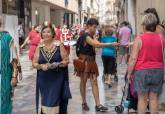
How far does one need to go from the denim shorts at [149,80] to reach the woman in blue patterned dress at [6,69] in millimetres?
1736

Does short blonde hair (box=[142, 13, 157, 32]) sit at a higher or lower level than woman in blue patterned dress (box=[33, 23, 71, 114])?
higher

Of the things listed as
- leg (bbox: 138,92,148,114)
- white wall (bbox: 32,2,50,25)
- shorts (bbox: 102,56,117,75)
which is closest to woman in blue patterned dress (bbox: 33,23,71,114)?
leg (bbox: 138,92,148,114)

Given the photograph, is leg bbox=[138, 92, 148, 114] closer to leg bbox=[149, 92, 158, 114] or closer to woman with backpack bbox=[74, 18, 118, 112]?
leg bbox=[149, 92, 158, 114]

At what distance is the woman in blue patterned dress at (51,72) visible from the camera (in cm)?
741

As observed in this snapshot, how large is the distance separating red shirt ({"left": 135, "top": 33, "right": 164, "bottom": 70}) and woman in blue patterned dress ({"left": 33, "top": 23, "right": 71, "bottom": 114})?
3.51 feet

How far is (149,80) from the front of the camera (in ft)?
23.7

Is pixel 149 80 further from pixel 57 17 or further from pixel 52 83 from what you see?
pixel 57 17

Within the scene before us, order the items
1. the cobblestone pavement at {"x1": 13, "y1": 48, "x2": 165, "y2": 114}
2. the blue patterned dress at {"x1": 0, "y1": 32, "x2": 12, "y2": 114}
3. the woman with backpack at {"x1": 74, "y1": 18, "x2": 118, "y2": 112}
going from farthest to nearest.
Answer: the cobblestone pavement at {"x1": 13, "y1": 48, "x2": 165, "y2": 114}
the woman with backpack at {"x1": 74, "y1": 18, "x2": 118, "y2": 112}
the blue patterned dress at {"x1": 0, "y1": 32, "x2": 12, "y2": 114}

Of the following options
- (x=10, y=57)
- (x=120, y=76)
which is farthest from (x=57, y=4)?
(x=10, y=57)

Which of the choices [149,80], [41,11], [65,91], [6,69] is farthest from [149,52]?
[41,11]

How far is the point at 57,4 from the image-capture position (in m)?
47.8

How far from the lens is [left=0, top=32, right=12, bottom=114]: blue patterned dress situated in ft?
22.3

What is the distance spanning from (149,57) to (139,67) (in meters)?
0.20

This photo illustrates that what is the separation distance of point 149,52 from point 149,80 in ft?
1.28
